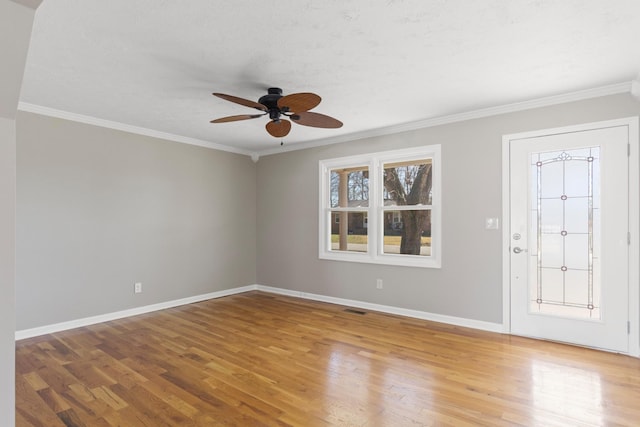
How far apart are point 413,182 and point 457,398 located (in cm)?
280

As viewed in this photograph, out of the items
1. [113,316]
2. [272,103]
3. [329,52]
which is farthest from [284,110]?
[113,316]

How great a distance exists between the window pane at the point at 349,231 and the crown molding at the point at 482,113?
3.71ft

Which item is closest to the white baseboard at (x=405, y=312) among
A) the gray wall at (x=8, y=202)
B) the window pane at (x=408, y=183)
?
the window pane at (x=408, y=183)

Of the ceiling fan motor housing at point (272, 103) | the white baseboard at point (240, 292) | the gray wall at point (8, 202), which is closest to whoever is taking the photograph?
the gray wall at point (8, 202)

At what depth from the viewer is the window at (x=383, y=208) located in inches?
173

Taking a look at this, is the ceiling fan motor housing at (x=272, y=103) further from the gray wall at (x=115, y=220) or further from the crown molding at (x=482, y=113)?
the gray wall at (x=115, y=220)

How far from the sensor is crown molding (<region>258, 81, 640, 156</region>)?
3203 mm

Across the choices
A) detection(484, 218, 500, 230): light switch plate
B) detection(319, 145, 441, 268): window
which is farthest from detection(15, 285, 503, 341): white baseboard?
detection(484, 218, 500, 230): light switch plate

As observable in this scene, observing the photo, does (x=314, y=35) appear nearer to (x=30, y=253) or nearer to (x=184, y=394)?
(x=184, y=394)

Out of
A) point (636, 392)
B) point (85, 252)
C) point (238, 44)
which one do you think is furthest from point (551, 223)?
point (85, 252)

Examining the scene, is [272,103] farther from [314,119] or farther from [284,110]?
[314,119]

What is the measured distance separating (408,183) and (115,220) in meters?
3.82

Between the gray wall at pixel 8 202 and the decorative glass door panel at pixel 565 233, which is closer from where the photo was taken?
the gray wall at pixel 8 202

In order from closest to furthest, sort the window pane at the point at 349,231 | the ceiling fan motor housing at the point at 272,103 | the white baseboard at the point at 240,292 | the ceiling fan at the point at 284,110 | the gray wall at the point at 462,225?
the ceiling fan at the point at 284,110 < the ceiling fan motor housing at the point at 272,103 < the gray wall at the point at 462,225 < the white baseboard at the point at 240,292 < the window pane at the point at 349,231
